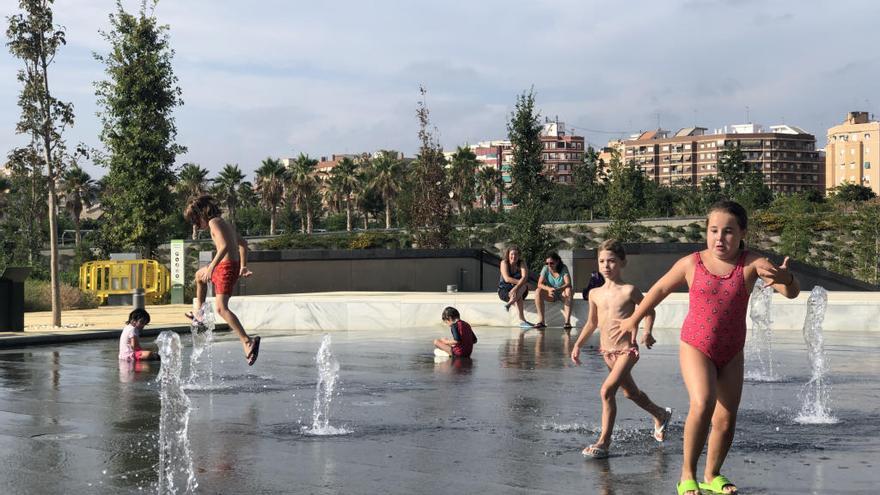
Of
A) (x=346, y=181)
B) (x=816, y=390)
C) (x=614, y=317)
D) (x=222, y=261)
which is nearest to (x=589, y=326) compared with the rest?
(x=614, y=317)

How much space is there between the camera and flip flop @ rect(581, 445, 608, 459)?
24.6 feet

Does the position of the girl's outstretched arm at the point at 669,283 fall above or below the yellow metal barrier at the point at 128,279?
above

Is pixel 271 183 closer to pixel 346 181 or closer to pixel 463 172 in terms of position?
pixel 346 181

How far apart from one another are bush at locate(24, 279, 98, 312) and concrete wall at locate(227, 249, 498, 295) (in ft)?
14.6

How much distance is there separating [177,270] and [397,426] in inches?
900

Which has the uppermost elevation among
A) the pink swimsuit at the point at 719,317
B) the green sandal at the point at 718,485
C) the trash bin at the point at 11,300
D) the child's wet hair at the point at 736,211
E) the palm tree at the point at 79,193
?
the palm tree at the point at 79,193

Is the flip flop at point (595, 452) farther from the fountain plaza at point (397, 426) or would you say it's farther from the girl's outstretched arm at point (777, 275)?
the girl's outstretched arm at point (777, 275)

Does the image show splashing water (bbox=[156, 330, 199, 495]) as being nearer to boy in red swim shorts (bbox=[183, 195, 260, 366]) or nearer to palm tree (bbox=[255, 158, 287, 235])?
boy in red swim shorts (bbox=[183, 195, 260, 366])

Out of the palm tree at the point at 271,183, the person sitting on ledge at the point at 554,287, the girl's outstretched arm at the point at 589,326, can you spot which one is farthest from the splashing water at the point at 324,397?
the palm tree at the point at 271,183

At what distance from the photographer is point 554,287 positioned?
2038 centimetres

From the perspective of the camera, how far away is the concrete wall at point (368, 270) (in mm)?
30562

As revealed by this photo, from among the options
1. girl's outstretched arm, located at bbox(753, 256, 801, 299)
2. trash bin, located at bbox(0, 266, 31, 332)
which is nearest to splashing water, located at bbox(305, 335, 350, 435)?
girl's outstretched arm, located at bbox(753, 256, 801, 299)

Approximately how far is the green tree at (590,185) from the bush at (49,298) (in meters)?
74.1

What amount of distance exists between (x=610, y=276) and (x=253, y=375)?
6067mm
